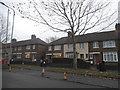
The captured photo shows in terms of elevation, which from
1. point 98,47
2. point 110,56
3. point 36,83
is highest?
point 98,47

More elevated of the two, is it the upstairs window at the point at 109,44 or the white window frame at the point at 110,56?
the upstairs window at the point at 109,44

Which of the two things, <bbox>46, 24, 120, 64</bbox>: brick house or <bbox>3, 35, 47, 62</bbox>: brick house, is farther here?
<bbox>3, 35, 47, 62</bbox>: brick house

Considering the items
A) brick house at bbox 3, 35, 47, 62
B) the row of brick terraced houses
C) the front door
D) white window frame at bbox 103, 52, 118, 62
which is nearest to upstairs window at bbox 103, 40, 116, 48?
the row of brick terraced houses

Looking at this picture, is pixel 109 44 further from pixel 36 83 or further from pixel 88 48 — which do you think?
pixel 36 83

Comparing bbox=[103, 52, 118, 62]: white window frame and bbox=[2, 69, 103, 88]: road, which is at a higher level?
bbox=[103, 52, 118, 62]: white window frame

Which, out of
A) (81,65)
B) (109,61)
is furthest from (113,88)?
(109,61)

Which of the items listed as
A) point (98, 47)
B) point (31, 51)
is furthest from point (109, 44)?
point (31, 51)

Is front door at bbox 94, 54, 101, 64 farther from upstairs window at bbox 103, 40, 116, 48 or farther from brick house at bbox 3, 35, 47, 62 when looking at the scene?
brick house at bbox 3, 35, 47, 62

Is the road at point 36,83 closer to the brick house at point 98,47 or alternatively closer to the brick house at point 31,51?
the brick house at point 98,47

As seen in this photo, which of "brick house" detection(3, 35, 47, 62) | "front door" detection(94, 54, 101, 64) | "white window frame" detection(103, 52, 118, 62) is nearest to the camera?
"white window frame" detection(103, 52, 118, 62)

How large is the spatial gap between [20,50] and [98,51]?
91.6 feet

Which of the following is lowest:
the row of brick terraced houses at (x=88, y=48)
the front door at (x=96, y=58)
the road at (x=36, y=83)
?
the road at (x=36, y=83)

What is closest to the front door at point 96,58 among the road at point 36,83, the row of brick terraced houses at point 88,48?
the row of brick terraced houses at point 88,48

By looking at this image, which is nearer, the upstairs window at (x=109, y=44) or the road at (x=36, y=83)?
the road at (x=36, y=83)
